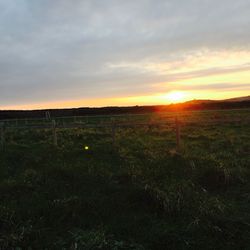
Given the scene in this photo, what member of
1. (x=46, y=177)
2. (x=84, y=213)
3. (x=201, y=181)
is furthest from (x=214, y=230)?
(x=46, y=177)

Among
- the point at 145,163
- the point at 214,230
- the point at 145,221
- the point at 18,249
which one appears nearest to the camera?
the point at 18,249

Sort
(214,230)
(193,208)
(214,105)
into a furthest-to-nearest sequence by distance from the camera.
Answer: (214,105) < (193,208) < (214,230)

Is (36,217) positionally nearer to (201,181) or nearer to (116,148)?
(201,181)

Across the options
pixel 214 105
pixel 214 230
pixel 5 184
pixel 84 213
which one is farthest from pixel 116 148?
pixel 214 105

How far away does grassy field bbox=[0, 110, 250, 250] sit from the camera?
588 cm

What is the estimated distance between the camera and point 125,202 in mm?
7625

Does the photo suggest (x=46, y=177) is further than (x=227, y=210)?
Yes

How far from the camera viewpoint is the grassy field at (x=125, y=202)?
5.88 meters

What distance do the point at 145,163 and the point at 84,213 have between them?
175 inches

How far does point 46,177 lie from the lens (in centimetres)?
964

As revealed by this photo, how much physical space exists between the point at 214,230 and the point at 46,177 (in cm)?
505

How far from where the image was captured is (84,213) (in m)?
6.99

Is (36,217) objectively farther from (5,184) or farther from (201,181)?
(201,181)

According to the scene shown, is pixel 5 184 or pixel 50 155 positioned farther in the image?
pixel 50 155
